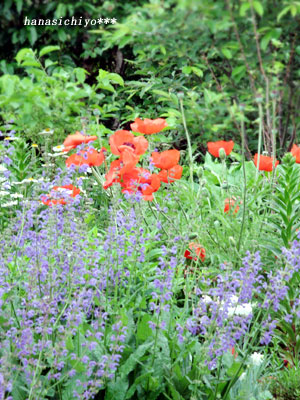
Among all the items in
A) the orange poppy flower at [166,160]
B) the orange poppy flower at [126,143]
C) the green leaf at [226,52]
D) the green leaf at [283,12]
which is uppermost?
the green leaf at [283,12]

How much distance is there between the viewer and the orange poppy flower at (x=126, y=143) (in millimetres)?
3016

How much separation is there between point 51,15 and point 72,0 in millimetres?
1639

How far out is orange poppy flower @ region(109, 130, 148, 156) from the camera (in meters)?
3.02

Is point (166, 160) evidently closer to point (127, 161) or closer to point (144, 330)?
point (127, 161)

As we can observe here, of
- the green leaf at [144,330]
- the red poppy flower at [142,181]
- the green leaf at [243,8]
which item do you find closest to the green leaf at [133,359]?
the green leaf at [144,330]

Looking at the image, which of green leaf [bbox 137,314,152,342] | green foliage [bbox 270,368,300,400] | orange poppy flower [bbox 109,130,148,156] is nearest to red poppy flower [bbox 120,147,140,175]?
orange poppy flower [bbox 109,130,148,156]

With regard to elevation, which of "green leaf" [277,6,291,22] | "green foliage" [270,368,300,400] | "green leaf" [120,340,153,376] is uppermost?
"green leaf" [277,6,291,22]

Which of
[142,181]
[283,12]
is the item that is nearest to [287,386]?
[142,181]

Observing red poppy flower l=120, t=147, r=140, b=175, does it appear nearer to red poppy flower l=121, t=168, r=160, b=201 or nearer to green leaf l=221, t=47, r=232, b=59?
red poppy flower l=121, t=168, r=160, b=201

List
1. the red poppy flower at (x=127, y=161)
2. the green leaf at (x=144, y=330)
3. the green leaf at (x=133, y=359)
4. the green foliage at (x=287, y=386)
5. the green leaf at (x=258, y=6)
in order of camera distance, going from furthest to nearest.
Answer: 1. the red poppy flower at (x=127, y=161)
2. the green foliage at (x=287, y=386)
3. the green leaf at (x=144, y=330)
4. the green leaf at (x=133, y=359)
5. the green leaf at (x=258, y=6)

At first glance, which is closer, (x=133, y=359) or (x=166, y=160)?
(x=133, y=359)

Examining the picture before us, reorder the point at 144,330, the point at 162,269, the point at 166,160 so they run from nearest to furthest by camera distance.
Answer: the point at 144,330
the point at 162,269
the point at 166,160

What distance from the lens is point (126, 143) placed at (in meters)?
3.13

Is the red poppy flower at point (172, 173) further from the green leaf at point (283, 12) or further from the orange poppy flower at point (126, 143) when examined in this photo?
the green leaf at point (283, 12)
